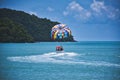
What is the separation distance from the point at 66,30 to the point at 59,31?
34cm

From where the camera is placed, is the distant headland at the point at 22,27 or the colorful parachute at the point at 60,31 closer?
the colorful parachute at the point at 60,31

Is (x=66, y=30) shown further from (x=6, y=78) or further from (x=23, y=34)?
(x=23, y=34)

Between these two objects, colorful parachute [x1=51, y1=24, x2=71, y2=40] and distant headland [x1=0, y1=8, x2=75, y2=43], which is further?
distant headland [x1=0, y1=8, x2=75, y2=43]

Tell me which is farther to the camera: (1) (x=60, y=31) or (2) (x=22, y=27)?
(2) (x=22, y=27)

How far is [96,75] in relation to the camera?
10.0 metres

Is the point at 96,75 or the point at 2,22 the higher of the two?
the point at 2,22

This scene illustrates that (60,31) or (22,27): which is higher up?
(22,27)

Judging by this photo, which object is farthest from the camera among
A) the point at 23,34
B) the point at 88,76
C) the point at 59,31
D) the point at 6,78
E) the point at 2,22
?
the point at 23,34

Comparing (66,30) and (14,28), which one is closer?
(66,30)

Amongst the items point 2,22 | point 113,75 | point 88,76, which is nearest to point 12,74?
point 88,76

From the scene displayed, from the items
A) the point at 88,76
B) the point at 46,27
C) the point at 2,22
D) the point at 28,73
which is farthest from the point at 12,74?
the point at 46,27

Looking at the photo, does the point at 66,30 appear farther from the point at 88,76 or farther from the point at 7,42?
the point at 7,42

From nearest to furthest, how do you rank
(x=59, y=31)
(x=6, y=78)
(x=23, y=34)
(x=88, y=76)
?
1. (x=6, y=78)
2. (x=88, y=76)
3. (x=59, y=31)
4. (x=23, y=34)

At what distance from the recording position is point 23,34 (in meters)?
38.6
